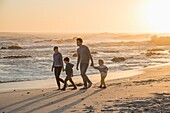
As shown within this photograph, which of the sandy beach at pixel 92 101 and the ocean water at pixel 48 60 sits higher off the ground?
the sandy beach at pixel 92 101

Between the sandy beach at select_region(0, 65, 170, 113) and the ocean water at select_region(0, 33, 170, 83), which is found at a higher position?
the sandy beach at select_region(0, 65, 170, 113)

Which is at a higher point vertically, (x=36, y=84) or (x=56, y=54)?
(x=56, y=54)

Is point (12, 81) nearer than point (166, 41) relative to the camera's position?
Yes

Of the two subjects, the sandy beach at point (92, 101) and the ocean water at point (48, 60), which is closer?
the sandy beach at point (92, 101)

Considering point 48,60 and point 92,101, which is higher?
point 92,101

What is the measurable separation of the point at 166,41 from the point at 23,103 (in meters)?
76.4

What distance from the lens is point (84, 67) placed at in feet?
43.1

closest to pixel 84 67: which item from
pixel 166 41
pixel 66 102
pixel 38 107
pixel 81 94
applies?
pixel 81 94

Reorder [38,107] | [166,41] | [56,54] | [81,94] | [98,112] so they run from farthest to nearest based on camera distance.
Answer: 1. [166,41]
2. [56,54]
3. [81,94]
4. [38,107]
5. [98,112]

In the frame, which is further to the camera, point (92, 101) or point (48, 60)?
point (48, 60)

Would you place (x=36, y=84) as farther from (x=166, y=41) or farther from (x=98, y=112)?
(x=166, y=41)

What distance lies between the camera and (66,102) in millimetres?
9961

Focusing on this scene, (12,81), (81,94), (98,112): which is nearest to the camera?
(98,112)

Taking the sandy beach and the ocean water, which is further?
the ocean water
